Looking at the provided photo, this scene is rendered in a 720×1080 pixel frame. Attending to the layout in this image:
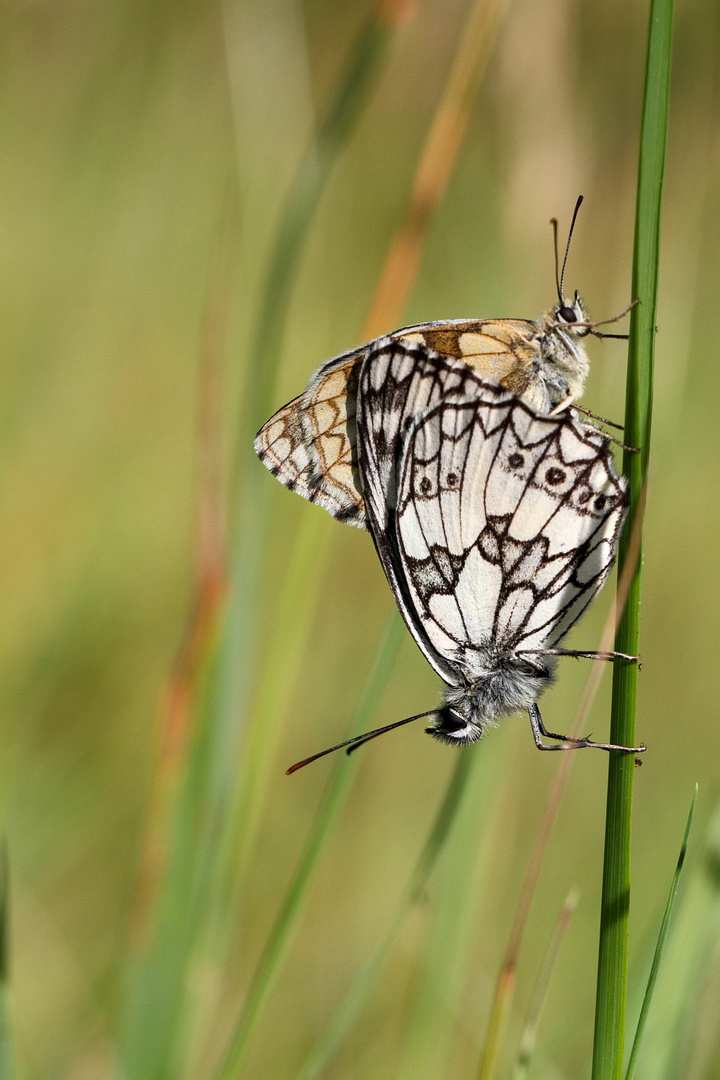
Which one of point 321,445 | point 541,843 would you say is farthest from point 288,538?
point 541,843

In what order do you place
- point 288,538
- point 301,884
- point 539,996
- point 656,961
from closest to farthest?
point 656,961 < point 539,996 < point 301,884 < point 288,538

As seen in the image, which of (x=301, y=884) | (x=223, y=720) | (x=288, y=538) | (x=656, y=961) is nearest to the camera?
(x=656, y=961)

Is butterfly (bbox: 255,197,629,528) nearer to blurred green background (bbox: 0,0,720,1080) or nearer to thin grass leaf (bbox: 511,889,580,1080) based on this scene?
blurred green background (bbox: 0,0,720,1080)

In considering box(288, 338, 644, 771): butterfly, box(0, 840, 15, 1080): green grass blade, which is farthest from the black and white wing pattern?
box(0, 840, 15, 1080): green grass blade

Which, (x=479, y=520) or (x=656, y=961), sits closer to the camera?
(x=656, y=961)

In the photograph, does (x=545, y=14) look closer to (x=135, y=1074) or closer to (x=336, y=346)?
(x=135, y=1074)

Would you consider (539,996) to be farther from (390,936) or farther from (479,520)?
(479,520)

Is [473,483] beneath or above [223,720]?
above
